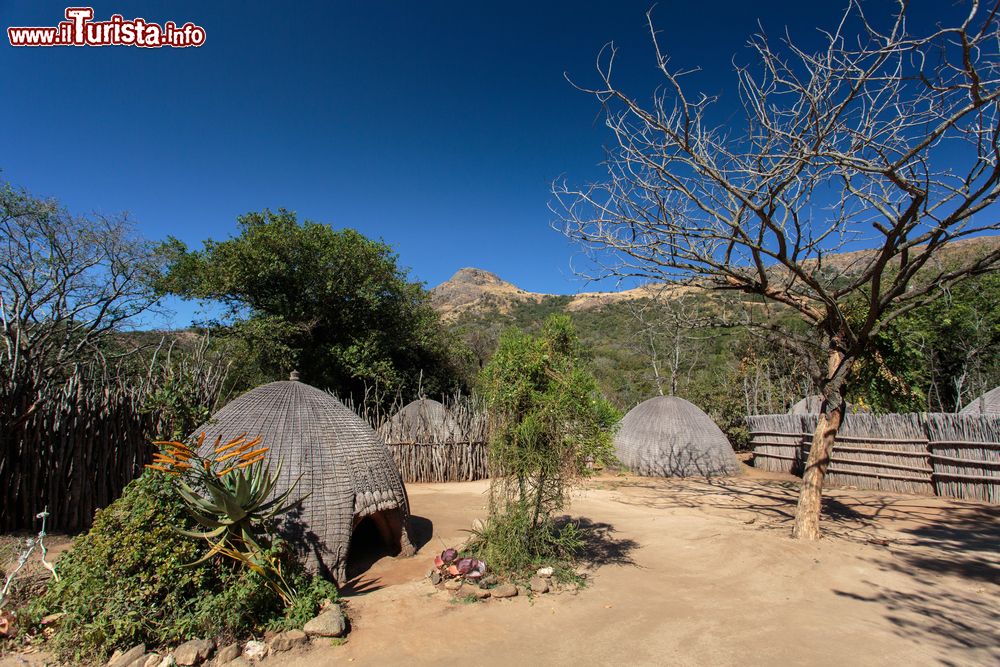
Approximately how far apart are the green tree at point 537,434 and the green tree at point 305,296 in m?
11.4

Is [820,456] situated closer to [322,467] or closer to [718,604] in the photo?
[718,604]

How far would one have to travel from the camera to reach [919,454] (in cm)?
1025

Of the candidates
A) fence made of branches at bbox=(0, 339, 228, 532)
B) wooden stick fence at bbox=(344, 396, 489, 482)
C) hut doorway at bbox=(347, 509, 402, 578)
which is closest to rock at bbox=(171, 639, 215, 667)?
fence made of branches at bbox=(0, 339, 228, 532)

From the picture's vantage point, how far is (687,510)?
29.9ft

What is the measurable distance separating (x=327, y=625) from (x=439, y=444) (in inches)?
348

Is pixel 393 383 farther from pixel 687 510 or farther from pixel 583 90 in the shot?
pixel 583 90

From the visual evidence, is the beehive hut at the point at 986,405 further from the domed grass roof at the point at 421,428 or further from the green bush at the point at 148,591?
the green bush at the point at 148,591

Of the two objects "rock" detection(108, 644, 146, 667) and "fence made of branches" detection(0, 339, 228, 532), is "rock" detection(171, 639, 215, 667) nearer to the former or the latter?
"rock" detection(108, 644, 146, 667)

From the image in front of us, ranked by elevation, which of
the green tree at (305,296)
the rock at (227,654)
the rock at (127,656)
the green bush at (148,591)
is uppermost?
the green tree at (305,296)

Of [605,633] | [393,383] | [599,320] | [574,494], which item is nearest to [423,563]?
[605,633]

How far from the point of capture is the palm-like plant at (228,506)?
4.26 m

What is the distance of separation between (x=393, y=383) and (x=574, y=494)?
31.5 ft

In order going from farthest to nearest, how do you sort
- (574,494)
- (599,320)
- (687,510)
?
(599,320)
(574,494)
(687,510)

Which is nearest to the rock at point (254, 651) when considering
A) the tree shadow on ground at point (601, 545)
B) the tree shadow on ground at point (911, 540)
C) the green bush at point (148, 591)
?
the green bush at point (148, 591)
